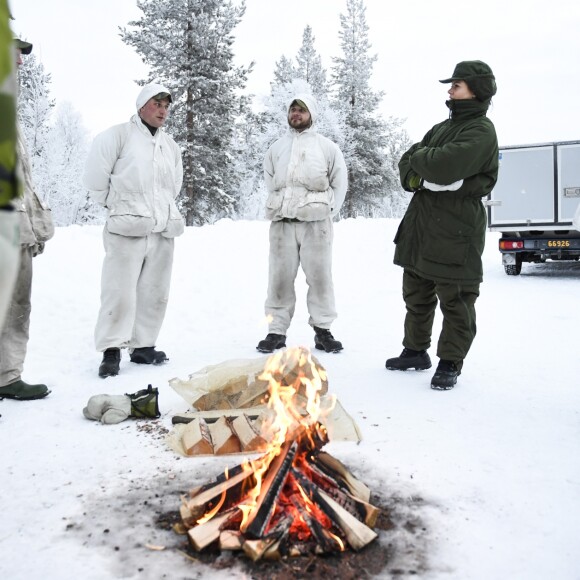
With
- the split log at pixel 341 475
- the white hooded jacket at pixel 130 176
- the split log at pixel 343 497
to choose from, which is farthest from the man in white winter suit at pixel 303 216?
the split log at pixel 343 497

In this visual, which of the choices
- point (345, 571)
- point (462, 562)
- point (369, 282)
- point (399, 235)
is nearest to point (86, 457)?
point (345, 571)

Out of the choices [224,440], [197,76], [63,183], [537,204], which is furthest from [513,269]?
[63,183]

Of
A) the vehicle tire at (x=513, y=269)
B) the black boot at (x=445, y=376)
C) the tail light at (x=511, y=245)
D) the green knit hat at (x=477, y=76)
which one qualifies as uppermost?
the green knit hat at (x=477, y=76)

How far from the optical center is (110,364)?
5.16 m

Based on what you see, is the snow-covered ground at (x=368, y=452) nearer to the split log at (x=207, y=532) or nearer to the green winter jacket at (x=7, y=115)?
the split log at (x=207, y=532)

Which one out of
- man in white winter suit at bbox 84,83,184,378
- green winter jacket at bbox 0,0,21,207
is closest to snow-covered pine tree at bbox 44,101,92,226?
man in white winter suit at bbox 84,83,184,378

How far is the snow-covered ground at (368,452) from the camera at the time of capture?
236 centimetres

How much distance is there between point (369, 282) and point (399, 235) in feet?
21.9

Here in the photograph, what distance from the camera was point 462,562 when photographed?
2287 millimetres

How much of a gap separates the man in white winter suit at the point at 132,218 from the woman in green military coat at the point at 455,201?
216 centimetres

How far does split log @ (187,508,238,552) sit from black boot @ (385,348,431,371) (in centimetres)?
302

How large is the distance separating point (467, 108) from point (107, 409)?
10.8 feet

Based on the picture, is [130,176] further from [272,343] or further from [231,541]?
[231,541]

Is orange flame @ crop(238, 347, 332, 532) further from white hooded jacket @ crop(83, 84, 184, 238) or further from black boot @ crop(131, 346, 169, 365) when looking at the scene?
white hooded jacket @ crop(83, 84, 184, 238)
